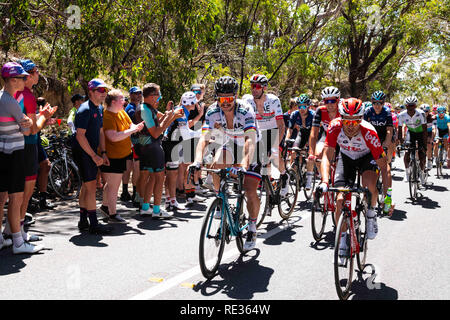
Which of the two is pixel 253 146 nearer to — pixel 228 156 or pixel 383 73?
pixel 228 156

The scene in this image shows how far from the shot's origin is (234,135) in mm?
5934

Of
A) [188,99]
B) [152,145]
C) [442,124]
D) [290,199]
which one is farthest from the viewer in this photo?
[442,124]

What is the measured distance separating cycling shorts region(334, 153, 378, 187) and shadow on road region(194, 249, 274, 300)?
1395 millimetres

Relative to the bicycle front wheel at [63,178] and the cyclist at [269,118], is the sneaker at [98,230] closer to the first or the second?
the bicycle front wheel at [63,178]

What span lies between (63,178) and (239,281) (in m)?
5.57

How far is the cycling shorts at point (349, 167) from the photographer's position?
5.60m

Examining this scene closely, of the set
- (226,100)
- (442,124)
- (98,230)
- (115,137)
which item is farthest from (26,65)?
(442,124)

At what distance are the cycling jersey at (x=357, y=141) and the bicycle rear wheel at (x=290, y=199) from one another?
273 centimetres

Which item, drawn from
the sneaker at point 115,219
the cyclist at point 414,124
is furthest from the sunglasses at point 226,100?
the cyclist at point 414,124

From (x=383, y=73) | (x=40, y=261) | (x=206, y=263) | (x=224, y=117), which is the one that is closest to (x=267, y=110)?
(x=224, y=117)

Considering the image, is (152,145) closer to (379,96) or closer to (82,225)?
(82,225)

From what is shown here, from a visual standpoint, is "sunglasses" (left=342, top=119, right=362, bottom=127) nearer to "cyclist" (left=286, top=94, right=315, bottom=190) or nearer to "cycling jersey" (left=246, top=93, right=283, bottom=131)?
"cycling jersey" (left=246, top=93, right=283, bottom=131)

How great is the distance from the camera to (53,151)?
9.68m
